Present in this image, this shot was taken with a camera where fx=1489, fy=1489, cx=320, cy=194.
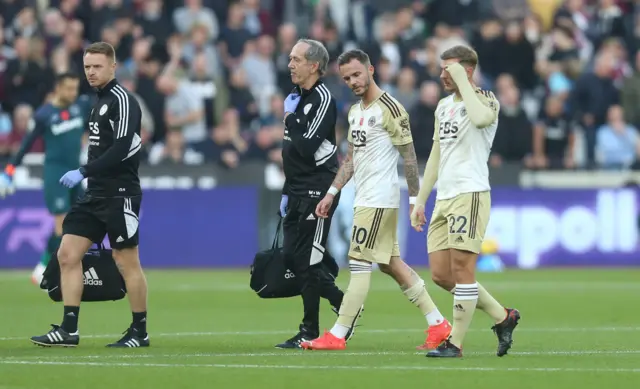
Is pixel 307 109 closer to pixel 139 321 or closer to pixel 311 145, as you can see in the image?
pixel 311 145

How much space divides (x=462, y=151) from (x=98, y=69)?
2967 millimetres

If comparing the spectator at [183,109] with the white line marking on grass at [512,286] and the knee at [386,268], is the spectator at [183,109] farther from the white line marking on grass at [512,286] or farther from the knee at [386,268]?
the knee at [386,268]

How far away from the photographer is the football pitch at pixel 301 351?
9.53 meters

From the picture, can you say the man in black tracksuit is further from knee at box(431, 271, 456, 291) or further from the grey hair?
knee at box(431, 271, 456, 291)

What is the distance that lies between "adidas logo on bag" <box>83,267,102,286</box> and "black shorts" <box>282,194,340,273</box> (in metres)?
1.53

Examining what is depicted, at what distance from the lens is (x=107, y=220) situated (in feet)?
38.2

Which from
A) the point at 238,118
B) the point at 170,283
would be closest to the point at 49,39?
the point at 238,118

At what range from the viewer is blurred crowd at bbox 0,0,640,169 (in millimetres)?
24266

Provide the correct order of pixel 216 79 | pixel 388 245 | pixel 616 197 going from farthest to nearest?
1. pixel 216 79
2. pixel 616 197
3. pixel 388 245

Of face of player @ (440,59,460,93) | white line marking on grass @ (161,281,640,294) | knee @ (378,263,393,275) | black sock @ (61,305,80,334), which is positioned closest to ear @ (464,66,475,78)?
face of player @ (440,59,460,93)

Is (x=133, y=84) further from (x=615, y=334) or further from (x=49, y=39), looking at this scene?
(x=615, y=334)

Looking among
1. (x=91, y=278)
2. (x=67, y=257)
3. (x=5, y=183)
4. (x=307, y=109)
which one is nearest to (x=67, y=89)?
(x=5, y=183)

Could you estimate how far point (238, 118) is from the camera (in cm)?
2534

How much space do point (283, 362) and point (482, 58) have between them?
705 inches
